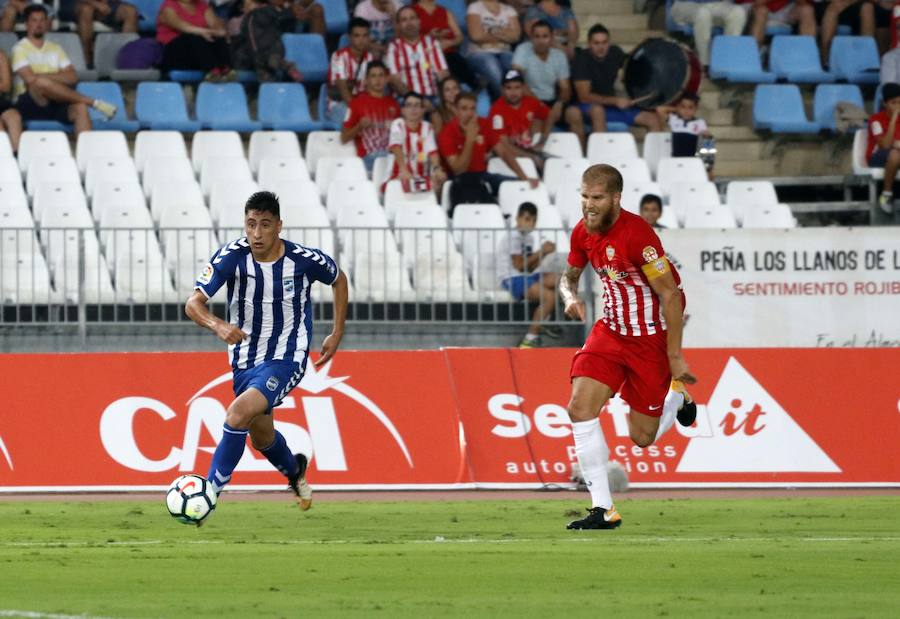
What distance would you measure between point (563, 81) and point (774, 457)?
26.0 ft

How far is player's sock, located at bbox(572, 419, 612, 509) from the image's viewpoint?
417 inches

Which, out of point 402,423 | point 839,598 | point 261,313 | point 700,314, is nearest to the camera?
point 839,598

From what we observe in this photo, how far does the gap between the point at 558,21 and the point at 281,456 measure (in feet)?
40.9

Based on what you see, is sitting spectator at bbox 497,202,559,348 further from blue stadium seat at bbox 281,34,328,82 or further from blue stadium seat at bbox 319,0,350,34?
blue stadium seat at bbox 319,0,350,34

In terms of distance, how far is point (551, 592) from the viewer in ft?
25.6

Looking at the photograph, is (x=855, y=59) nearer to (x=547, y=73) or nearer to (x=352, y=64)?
(x=547, y=73)

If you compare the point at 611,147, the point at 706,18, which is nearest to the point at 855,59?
the point at 706,18

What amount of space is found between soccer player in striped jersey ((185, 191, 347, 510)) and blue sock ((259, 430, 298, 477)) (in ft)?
0.44

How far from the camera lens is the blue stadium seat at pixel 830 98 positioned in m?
23.3

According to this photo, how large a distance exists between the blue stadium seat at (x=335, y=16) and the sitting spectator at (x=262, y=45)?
2.88ft

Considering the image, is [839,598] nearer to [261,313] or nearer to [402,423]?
[261,313]

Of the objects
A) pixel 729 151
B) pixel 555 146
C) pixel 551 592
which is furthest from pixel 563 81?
pixel 551 592

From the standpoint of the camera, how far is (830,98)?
23406 mm

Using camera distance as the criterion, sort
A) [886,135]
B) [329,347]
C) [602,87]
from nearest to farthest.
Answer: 1. [329,347]
2. [886,135]
3. [602,87]
